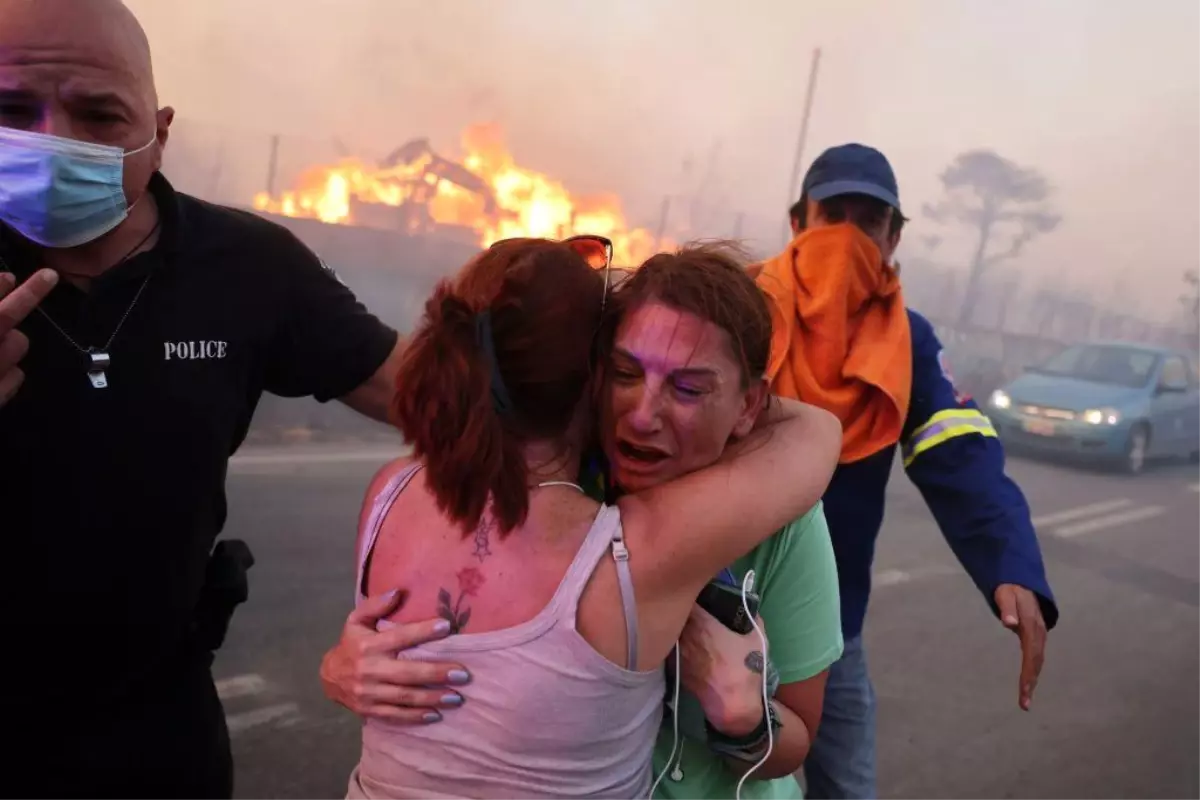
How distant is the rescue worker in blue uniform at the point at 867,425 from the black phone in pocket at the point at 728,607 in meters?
0.81

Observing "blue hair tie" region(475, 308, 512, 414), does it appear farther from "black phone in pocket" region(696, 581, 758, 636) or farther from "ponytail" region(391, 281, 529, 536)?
"black phone in pocket" region(696, 581, 758, 636)

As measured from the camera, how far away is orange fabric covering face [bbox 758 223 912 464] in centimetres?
208

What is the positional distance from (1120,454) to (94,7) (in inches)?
420

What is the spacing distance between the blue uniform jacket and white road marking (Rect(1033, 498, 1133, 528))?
576 cm

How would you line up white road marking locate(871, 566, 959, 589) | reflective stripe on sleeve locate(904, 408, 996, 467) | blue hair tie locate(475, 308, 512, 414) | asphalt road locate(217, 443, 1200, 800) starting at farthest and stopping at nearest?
white road marking locate(871, 566, 959, 589) → asphalt road locate(217, 443, 1200, 800) → reflective stripe on sleeve locate(904, 408, 996, 467) → blue hair tie locate(475, 308, 512, 414)

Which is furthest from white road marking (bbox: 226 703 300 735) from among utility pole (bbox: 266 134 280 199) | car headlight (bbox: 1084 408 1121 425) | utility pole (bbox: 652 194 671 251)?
utility pole (bbox: 652 194 671 251)

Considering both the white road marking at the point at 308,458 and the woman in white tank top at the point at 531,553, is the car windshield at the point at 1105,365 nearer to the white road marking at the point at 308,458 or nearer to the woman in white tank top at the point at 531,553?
the white road marking at the point at 308,458

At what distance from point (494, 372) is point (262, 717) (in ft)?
8.63

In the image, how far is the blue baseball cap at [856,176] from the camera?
2.25 metres

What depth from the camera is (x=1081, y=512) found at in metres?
8.05

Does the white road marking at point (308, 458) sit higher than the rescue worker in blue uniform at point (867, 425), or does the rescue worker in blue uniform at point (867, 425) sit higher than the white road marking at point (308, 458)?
the rescue worker in blue uniform at point (867, 425)

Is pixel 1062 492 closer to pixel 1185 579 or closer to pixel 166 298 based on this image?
pixel 1185 579

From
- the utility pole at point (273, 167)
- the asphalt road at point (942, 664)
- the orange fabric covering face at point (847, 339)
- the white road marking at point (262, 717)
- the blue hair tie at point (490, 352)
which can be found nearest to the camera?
the blue hair tie at point (490, 352)

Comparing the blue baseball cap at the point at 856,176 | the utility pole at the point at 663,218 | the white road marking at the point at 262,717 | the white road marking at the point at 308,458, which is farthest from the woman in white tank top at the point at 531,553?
the utility pole at the point at 663,218
